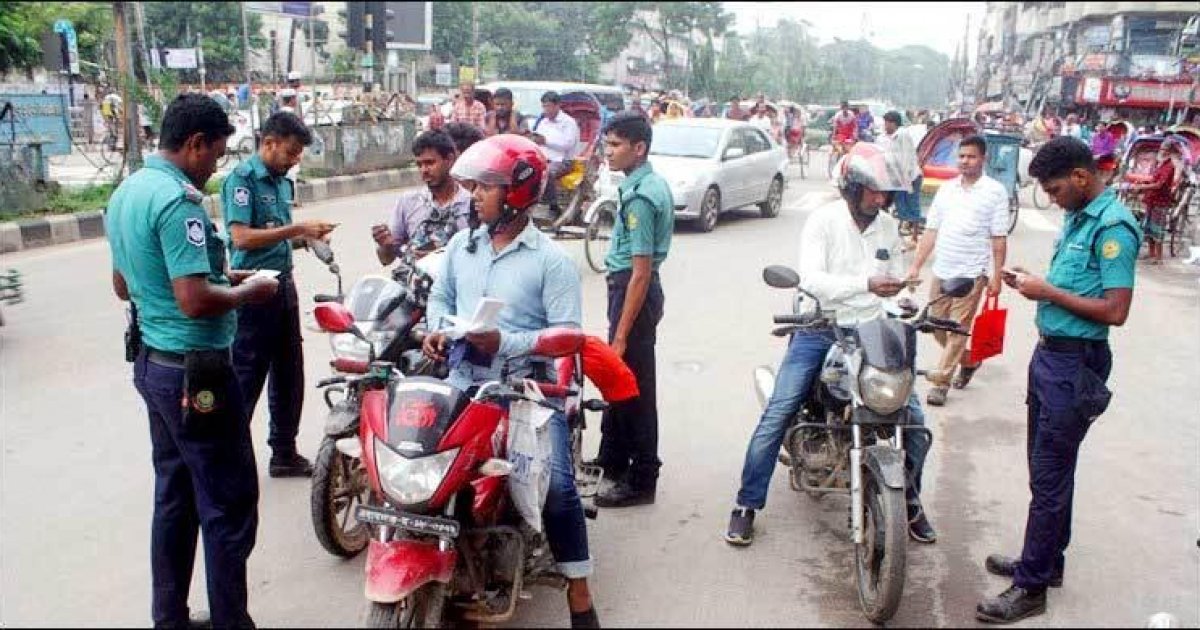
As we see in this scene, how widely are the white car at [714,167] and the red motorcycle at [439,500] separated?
996 cm

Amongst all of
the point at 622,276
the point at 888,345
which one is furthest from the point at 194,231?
the point at 888,345

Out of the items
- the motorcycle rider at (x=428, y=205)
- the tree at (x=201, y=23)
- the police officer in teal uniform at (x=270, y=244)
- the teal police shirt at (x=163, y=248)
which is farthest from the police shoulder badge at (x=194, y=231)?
the tree at (x=201, y=23)

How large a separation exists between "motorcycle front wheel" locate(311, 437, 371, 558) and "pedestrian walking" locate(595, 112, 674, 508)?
1073mm

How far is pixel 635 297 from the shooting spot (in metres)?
4.26

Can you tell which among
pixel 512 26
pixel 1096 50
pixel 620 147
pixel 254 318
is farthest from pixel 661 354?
pixel 512 26

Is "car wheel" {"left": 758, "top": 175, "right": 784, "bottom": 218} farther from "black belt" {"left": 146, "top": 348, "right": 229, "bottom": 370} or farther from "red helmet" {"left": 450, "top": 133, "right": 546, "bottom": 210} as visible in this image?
"black belt" {"left": 146, "top": 348, "right": 229, "bottom": 370}

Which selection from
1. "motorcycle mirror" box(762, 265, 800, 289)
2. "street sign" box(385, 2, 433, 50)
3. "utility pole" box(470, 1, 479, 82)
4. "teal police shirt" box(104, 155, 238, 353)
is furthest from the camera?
Answer: "utility pole" box(470, 1, 479, 82)

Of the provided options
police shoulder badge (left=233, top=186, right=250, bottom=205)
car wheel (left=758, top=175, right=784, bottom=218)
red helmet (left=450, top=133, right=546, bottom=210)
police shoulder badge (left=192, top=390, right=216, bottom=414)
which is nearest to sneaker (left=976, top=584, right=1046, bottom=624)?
red helmet (left=450, top=133, right=546, bottom=210)

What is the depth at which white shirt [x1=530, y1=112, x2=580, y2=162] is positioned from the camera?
10828 mm

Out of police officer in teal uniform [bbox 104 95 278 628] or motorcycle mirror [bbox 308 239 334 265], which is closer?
police officer in teal uniform [bbox 104 95 278 628]

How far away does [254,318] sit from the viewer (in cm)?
436

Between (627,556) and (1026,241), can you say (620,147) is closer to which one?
(627,556)

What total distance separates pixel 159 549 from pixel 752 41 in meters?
70.8

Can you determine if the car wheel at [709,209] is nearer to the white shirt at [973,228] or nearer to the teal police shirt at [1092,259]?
the white shirt at [973,228]
